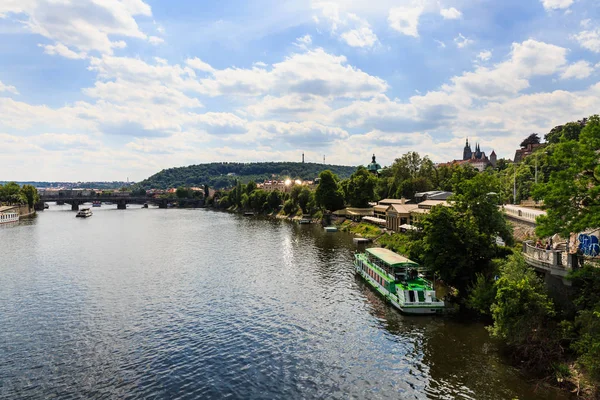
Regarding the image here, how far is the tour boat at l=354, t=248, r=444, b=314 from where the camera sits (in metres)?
43.0

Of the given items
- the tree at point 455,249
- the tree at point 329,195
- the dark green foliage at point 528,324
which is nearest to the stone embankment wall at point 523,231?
the tree at point 455,249

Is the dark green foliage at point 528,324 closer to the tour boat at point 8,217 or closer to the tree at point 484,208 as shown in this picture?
the tree at point 484,208

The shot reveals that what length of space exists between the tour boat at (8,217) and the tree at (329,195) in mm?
115828

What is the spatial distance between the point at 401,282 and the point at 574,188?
875 inches

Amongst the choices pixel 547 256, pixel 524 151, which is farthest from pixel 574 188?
pixel 524 151

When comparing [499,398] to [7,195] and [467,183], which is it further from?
[7,195]

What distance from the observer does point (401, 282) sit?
156 ft

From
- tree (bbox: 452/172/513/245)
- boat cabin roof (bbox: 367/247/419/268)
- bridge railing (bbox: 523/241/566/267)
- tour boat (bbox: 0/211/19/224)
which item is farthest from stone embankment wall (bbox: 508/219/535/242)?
tour boat (bbox: 0/211/19/224)

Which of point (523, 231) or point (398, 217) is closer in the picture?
point (523, 231)

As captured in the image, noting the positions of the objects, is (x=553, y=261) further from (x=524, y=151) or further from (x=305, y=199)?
(x=524, y=151)

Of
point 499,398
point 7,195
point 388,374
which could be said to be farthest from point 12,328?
point 7,195

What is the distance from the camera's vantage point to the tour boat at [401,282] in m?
43.0

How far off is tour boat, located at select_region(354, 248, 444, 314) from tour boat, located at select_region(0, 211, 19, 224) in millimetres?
147603

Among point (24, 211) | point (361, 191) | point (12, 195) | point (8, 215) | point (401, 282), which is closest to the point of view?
point (401, 282)
